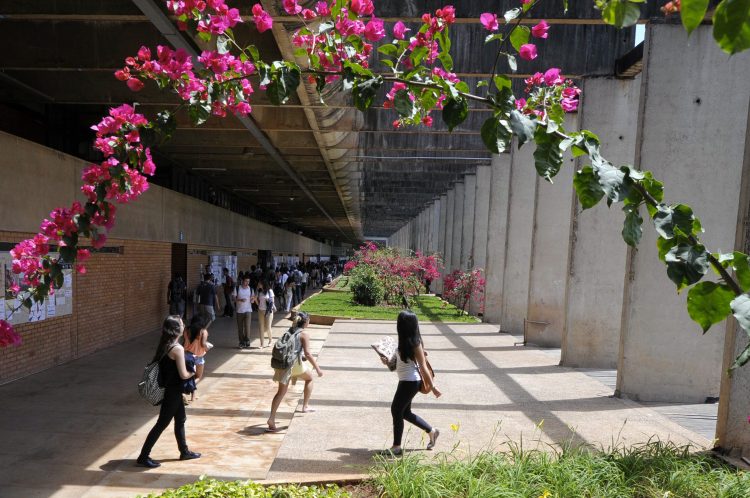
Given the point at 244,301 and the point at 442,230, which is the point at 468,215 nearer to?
the point at 442,230

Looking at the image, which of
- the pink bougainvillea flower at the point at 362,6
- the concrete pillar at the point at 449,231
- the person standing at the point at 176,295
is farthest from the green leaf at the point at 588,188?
the concrete pillar at the point at 449,231

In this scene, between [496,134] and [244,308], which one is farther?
[244,308]

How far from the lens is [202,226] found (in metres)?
19.9

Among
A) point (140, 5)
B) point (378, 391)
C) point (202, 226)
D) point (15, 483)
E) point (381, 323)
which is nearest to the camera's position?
point (15, 483)

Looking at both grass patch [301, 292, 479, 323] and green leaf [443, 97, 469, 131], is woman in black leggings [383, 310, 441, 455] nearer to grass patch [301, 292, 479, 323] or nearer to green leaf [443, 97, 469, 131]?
green leaf [443, 97, 469, 131]

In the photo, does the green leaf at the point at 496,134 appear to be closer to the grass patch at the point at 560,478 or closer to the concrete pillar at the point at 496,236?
the grass patch at the point at 560,478

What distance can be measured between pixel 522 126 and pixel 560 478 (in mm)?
3210

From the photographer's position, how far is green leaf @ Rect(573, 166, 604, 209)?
8.14ft

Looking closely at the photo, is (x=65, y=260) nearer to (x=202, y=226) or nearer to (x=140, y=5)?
(x=140, y=5)

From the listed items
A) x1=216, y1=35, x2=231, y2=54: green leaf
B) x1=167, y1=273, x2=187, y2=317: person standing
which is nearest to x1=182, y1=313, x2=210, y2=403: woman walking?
x1=216, y1=35, x2=231, y2=54: green leaf

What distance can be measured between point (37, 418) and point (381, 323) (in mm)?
11614

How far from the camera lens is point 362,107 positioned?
3137 millimetres

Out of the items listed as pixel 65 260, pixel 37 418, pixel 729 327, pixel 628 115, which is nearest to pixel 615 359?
pixel 628 115

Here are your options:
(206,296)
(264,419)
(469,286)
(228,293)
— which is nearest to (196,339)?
(264,419)
